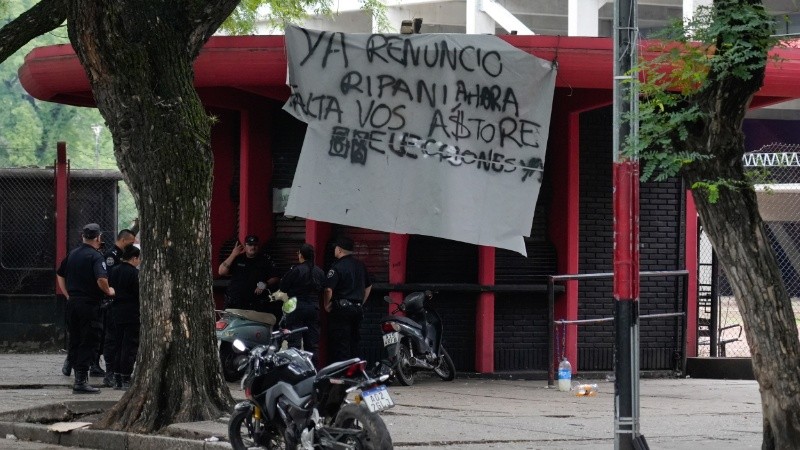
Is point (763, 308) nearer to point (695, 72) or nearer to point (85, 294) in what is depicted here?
point (695, 72)

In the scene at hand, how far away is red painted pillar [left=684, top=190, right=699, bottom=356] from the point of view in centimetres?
1580

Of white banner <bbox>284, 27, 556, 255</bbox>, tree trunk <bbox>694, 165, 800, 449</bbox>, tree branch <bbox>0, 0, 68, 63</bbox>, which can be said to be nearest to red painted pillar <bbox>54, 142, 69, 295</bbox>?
tree branch <bbox>0, 0, 68, 63</bbox>

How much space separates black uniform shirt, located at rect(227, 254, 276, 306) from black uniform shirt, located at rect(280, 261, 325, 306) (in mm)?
875

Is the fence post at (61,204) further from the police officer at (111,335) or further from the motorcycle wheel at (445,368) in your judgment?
the motorcycle wheel at (445,368)

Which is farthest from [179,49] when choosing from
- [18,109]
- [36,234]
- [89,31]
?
[18,109]

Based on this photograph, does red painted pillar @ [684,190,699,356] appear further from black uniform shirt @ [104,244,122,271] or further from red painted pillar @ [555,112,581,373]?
black uniform shirt @ [104,244,122,271]

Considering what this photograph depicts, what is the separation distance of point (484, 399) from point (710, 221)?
5.19m

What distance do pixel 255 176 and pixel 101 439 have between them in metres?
5.13

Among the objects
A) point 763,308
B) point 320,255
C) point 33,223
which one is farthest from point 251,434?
point 33,223

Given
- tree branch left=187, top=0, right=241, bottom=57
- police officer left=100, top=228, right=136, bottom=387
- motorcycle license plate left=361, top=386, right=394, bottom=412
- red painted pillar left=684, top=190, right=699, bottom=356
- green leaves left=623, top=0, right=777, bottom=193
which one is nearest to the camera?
green leaves left=623, top=0, right=777, bottom=193

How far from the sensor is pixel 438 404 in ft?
41.9

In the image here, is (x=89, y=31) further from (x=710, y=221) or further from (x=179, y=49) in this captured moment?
(x=710, y=221)

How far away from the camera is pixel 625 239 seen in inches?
Result: 347

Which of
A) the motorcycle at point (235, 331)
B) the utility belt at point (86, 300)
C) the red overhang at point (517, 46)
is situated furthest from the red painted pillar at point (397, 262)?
Answer: the utility belt at point (86, 300)
